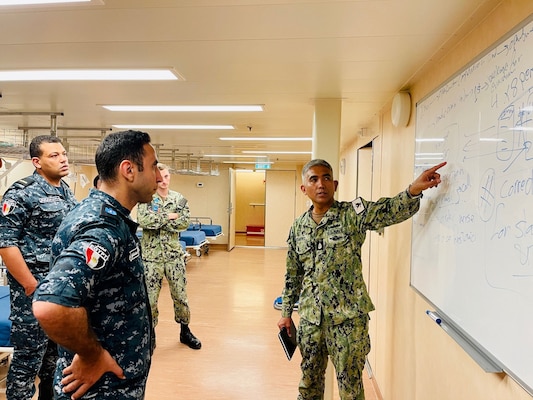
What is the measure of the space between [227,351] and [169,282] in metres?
0.89

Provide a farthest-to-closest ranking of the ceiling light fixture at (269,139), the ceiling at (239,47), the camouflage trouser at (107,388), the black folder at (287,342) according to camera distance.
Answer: the ceiling light fixture at (269,139)
the black folder at (287,342)
the ceiling at (239,47)
the camouflage trouser at (107,388)

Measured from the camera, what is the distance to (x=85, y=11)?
137 centimetres

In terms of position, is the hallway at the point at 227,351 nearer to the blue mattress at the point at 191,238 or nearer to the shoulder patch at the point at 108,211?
the blue mattress at the point at 191,238

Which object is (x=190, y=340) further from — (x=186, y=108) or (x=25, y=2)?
(x=25, y=2)

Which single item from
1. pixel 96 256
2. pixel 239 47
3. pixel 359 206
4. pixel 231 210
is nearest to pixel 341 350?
pixel 359 206

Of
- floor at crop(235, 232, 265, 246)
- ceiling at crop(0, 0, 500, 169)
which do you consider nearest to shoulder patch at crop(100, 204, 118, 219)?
ceiling at crop(0, 0, 500, 169)

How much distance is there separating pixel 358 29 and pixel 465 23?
1.39 feet

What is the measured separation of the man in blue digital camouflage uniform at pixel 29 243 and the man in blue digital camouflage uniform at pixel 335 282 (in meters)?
1.53

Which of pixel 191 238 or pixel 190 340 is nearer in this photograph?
A: pixel 190 340

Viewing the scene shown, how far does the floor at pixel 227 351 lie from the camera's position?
2.74m

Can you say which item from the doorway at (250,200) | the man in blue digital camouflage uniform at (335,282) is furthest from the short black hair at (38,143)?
the doorway at (250,200)

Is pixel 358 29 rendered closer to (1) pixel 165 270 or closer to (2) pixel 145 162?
(2) pixel 145 162

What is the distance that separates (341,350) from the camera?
1878 mm

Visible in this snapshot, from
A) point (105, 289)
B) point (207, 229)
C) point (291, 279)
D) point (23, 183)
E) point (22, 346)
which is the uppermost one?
point (23, 183)
